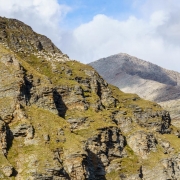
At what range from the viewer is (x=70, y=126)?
127500mm

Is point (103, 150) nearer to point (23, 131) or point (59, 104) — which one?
point (59, 104)

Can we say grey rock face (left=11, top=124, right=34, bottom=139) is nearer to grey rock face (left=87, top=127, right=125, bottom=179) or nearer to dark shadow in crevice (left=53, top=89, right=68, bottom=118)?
grey rock face (left=87, top=127, right=125, bottom=179)

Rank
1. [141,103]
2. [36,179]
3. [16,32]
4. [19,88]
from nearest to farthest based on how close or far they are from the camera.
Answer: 1. [36,179]
2. [19,88]
3. [16,32]
4. [141,103]

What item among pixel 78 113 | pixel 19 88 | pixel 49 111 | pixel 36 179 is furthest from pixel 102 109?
pixel 36 179

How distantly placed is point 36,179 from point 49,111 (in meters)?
31.4

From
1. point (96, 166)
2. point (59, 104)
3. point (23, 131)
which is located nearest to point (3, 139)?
point (23, 131)

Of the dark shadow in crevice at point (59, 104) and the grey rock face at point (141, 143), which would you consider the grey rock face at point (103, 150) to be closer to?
the grey rock face at point (141, 143)

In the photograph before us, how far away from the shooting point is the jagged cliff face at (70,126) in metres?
103

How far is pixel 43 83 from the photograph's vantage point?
130500 mm

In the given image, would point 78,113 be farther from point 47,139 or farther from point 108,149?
point 47,139

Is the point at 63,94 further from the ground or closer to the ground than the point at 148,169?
further from the ground

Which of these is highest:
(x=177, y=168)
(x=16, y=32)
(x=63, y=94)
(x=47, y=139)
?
(x=16, y=32)

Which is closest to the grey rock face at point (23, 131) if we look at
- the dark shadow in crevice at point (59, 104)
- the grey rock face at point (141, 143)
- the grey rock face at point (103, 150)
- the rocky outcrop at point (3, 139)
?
the rocky outcrop at point (3, 139)

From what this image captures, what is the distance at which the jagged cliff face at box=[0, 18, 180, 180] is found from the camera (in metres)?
103
